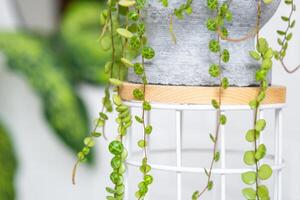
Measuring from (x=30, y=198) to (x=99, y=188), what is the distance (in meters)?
0.39

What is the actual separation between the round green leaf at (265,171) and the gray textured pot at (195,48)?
15 cm

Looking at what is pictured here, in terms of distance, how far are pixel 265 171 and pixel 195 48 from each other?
22 cm

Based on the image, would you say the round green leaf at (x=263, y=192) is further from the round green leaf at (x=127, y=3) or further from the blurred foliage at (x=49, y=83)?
the blurred foliage at (x=49, y=83)

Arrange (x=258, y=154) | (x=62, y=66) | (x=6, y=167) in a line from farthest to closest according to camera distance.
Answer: (x=62, y=66), (x=6, y=167), (x=258, y=154)

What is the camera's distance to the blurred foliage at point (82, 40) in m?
2.18

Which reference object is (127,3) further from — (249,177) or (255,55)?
(249,177)

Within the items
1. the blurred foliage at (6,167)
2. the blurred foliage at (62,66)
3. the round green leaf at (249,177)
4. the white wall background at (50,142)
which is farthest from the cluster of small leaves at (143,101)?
the blurred foliage at (6,167)

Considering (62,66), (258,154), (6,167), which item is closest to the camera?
(258,154)

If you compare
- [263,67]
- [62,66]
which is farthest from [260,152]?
[62,66]

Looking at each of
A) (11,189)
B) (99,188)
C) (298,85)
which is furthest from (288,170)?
(11,189)

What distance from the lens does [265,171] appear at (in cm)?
75

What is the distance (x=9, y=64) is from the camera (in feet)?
7.26

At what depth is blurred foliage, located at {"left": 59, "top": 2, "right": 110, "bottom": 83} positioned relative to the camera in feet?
7.14

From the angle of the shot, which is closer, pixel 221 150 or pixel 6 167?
pixel 221 150
